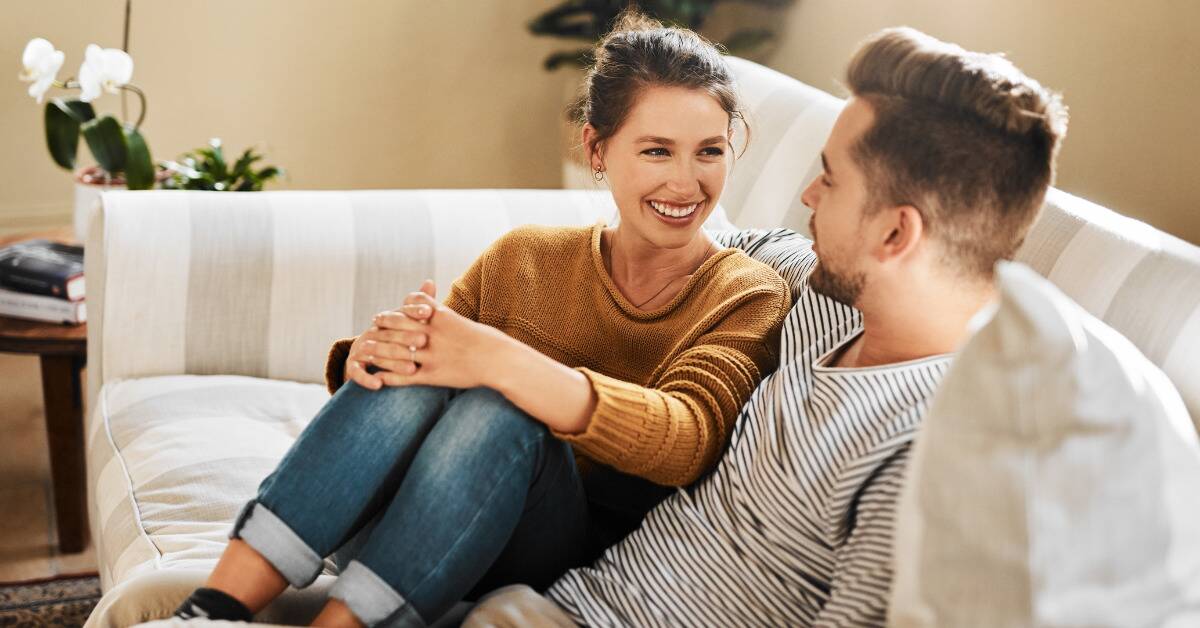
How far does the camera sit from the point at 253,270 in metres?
1.92

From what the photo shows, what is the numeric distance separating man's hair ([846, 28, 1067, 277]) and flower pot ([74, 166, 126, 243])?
67.4 inches

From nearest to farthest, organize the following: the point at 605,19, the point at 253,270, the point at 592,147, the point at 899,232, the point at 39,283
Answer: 1. the point at 899,232
2. the point at 592,147
3. the point at 253,270
4. the point at 39,283
5. the point at 605,19

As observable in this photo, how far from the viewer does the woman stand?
116cm

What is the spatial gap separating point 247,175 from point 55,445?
0.63 meters

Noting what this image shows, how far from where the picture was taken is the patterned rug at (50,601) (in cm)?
195

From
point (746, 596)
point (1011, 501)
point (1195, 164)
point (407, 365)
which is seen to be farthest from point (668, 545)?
point (1195, 164)

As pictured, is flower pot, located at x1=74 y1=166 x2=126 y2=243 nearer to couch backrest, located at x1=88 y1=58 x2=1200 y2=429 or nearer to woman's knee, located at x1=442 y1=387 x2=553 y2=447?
couch backrest, located at x1=88 y1=58 x2=1200 y2=429

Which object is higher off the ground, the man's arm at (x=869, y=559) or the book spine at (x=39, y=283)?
the man's arm at (x=869, y=559)

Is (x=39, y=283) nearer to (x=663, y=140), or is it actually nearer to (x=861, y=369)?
(x=663, y=140)

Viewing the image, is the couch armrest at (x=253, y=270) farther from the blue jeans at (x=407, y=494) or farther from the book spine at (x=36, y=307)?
the blue jeans at (x=407, y=494)

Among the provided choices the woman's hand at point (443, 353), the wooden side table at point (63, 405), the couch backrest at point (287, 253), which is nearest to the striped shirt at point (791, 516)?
the woman's hand at point (443, 353)

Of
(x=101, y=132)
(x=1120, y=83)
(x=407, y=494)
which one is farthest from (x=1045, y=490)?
(x=101, y=132)

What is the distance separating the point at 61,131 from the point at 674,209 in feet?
5.18

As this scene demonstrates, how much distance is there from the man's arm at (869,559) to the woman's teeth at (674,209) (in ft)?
1.79
